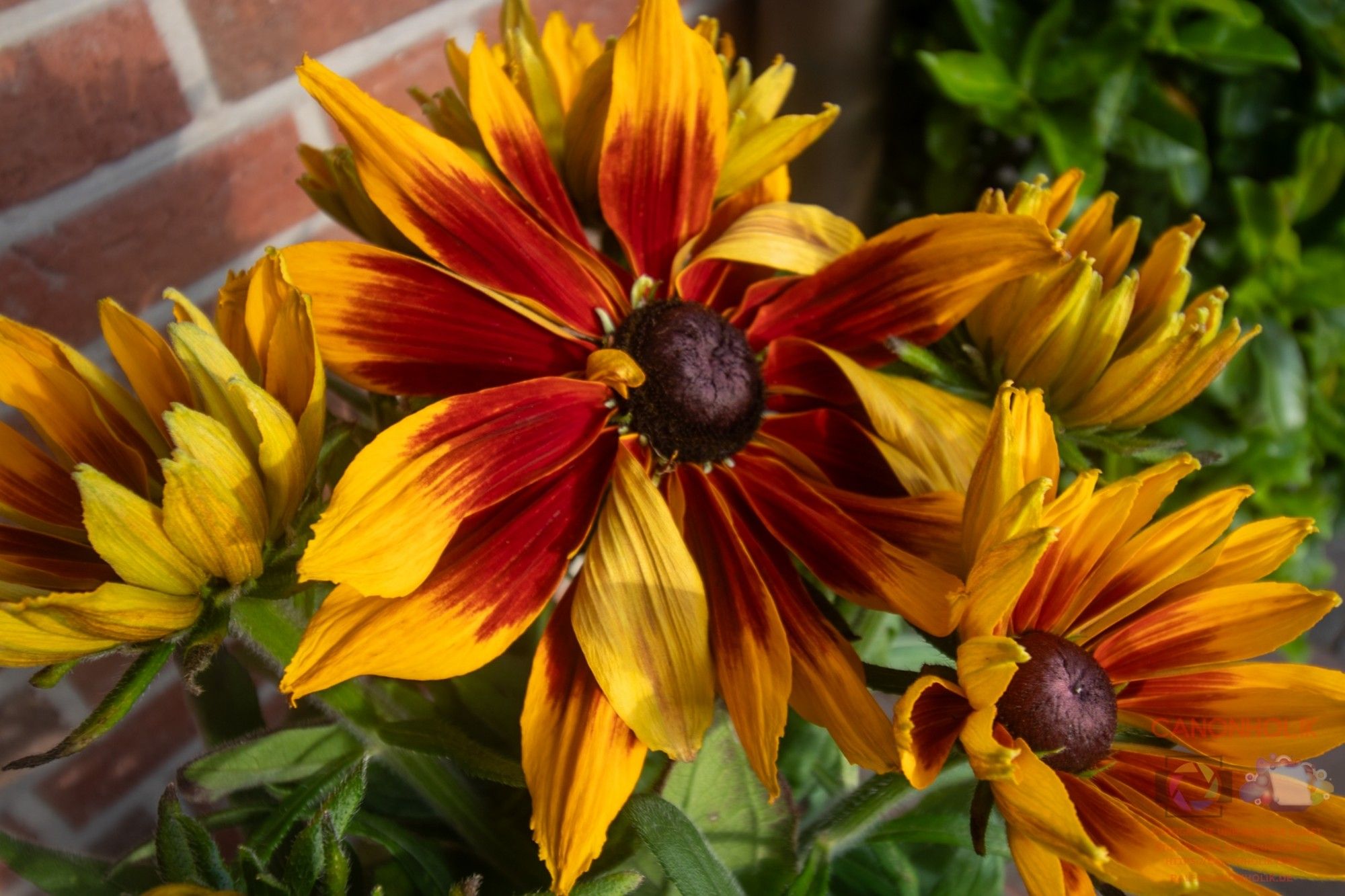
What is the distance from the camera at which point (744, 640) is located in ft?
0.97

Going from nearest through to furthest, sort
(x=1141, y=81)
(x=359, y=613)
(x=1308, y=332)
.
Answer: (x=359, y=613) < (x=1141, y=81) < (x=1308, y=332)

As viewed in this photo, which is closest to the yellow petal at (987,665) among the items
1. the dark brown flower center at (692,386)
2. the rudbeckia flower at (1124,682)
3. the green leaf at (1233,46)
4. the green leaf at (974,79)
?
the rudbeckia flower at (1124,682)

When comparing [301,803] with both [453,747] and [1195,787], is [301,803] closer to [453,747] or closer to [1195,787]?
[453,747]

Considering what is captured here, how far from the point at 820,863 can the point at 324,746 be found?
0.18 meters

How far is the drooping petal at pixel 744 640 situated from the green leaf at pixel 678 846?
0.03m

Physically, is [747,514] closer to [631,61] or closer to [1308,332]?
[631,61]

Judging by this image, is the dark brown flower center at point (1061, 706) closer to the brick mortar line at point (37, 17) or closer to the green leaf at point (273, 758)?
the green leaf at point (273, 758)

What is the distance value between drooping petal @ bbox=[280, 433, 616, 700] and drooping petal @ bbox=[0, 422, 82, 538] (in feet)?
0.29

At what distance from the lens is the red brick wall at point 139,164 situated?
455 millimetres

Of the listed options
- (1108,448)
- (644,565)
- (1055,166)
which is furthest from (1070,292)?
(1055,166)

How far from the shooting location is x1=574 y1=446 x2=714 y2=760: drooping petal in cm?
29

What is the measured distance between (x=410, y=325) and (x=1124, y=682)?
250 mm

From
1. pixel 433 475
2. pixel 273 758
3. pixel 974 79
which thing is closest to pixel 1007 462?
pixel 433 475

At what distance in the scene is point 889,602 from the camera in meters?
0.30
